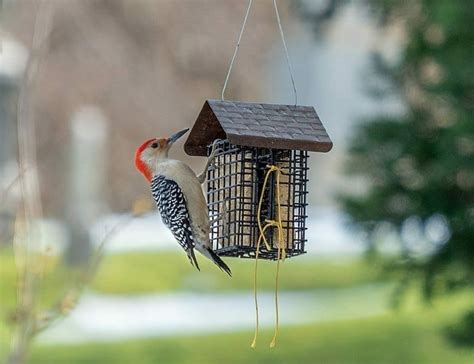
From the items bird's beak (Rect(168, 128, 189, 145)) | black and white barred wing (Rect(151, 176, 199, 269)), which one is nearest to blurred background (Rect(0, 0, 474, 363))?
black and white barred wing (Rect(151, 176, 199, 269))

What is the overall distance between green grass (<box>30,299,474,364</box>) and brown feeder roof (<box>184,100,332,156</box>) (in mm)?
6944

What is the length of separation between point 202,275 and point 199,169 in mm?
6538

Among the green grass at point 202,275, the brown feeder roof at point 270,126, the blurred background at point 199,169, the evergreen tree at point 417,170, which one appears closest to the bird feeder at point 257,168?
the brown feeder roof at point 270,126

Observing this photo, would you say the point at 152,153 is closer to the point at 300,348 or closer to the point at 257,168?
the point at 257,168

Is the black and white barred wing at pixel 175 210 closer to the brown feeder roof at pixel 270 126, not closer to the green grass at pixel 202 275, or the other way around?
the brown feeder roof at pixel 270 126

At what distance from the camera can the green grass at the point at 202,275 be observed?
54.2 ft

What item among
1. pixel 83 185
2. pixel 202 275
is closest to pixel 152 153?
pixel 202 275

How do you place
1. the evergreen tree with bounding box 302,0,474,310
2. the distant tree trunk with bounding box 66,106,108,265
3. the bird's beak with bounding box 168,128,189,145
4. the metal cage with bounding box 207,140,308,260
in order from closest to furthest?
the metal cage with bounding box 207,140,308,260
the bird's beak with bounding box 168,128,189,145
the evergreen tree with bounding box 302,0,474,310
the distant tree trunk with bounding box 66,106,108,265

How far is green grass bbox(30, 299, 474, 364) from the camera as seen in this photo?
12.2 meters

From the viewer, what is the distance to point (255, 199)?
5637 millimetres

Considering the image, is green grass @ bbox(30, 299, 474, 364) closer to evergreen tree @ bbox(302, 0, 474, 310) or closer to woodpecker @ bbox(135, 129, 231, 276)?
evergreen tree @ bbox(302, 0, 474, 310)

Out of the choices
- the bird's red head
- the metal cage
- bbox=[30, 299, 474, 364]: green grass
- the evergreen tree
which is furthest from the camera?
bbox=[30, 299, 474, 364]: green grass

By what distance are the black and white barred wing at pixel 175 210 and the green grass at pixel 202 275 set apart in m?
9.65

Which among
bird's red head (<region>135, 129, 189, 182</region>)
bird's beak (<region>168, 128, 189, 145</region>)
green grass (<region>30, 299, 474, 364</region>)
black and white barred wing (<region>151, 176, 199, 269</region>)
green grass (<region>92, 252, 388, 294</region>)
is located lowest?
green grass (<region>30, 299, 474, 364</region>)
